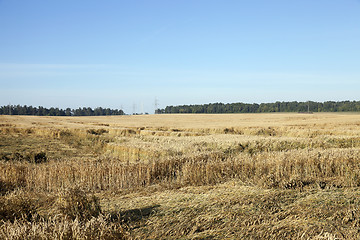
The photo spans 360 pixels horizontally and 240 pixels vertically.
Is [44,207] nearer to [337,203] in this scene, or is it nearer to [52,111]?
[337,203]

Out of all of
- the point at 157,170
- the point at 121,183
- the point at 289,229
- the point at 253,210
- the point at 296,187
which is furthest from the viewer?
the point at 157,170

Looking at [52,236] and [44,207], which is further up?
[52,236]

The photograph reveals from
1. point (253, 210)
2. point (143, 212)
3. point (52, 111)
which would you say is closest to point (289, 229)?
point (253, 210)

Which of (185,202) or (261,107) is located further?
(261,107)

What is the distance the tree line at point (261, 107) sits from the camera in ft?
501

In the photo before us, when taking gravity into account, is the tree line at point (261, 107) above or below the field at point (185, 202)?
above

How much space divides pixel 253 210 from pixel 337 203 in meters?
2.16

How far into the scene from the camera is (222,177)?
36.9ft

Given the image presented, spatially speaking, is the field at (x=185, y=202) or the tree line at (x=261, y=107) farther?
the tree line at (x=261, y=107)

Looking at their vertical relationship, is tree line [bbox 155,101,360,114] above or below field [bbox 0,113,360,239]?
above

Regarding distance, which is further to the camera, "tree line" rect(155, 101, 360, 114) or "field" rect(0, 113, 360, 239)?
"tree line" rect(155, 101, 360, 114)

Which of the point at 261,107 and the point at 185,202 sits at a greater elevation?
the point at 261,107

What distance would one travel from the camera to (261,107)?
163750 millimetres

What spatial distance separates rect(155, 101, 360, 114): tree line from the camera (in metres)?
153
